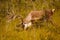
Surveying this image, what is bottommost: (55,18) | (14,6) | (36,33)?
(36,33)

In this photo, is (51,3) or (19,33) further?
(51,3)

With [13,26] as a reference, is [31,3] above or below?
above

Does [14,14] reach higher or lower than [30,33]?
higher

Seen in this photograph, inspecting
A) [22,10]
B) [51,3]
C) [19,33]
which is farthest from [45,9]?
[19,33]

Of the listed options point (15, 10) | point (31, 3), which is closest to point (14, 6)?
point (15, 10)

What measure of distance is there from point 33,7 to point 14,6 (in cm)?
17

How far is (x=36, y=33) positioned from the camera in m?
1.65

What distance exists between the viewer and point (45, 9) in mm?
1733

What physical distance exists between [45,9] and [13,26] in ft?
1.05

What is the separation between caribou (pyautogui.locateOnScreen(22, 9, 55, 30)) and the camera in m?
1.69

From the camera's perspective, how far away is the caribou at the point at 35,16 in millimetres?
1687

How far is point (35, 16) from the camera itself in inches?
66.8

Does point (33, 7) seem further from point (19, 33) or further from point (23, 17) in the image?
point (19, 33)

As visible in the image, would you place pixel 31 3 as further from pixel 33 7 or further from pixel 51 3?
pixel 51 3
